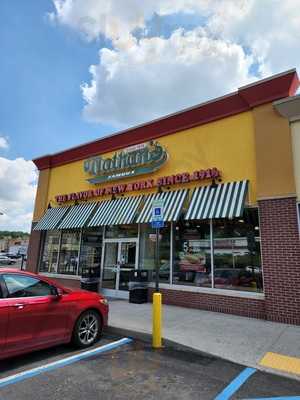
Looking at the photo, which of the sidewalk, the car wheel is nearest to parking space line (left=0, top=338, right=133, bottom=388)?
the car wheel

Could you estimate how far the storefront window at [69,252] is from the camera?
14.0 m

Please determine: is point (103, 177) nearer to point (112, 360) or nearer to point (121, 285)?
point (121, 285)

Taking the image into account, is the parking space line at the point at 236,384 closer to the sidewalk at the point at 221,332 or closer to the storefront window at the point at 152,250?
the sidewalk at the point at 221,332

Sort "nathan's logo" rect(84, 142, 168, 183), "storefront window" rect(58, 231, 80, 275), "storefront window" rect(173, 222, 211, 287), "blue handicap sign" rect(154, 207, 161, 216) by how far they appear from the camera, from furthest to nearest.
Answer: "storefront window" rect(58, 231, 80, 275)
"nathan's logo" rect(84, 142, 168, 183)
"storefront window" rect(173, 222, 211, 287)
"blue handicap sign" rect(154, 207, 161, 216)

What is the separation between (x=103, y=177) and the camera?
44.3ft

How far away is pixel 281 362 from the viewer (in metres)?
→ 5.26

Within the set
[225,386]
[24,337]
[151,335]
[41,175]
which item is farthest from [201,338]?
[41,175]

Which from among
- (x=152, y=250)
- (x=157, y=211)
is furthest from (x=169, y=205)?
(x=157, y=211)

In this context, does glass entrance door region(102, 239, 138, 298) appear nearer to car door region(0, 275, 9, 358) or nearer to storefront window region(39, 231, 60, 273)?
storefront window region(39, 231, 60, 273)

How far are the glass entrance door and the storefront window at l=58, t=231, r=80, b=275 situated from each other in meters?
1.90

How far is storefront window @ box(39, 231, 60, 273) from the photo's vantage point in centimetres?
1482

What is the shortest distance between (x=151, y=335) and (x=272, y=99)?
7.83 m

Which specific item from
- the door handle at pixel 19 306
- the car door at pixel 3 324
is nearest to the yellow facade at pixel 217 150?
the door handle at pixel 19 306

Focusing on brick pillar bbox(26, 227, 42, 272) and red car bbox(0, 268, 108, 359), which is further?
brick pillar bbox(26, 227, 42, 272)
